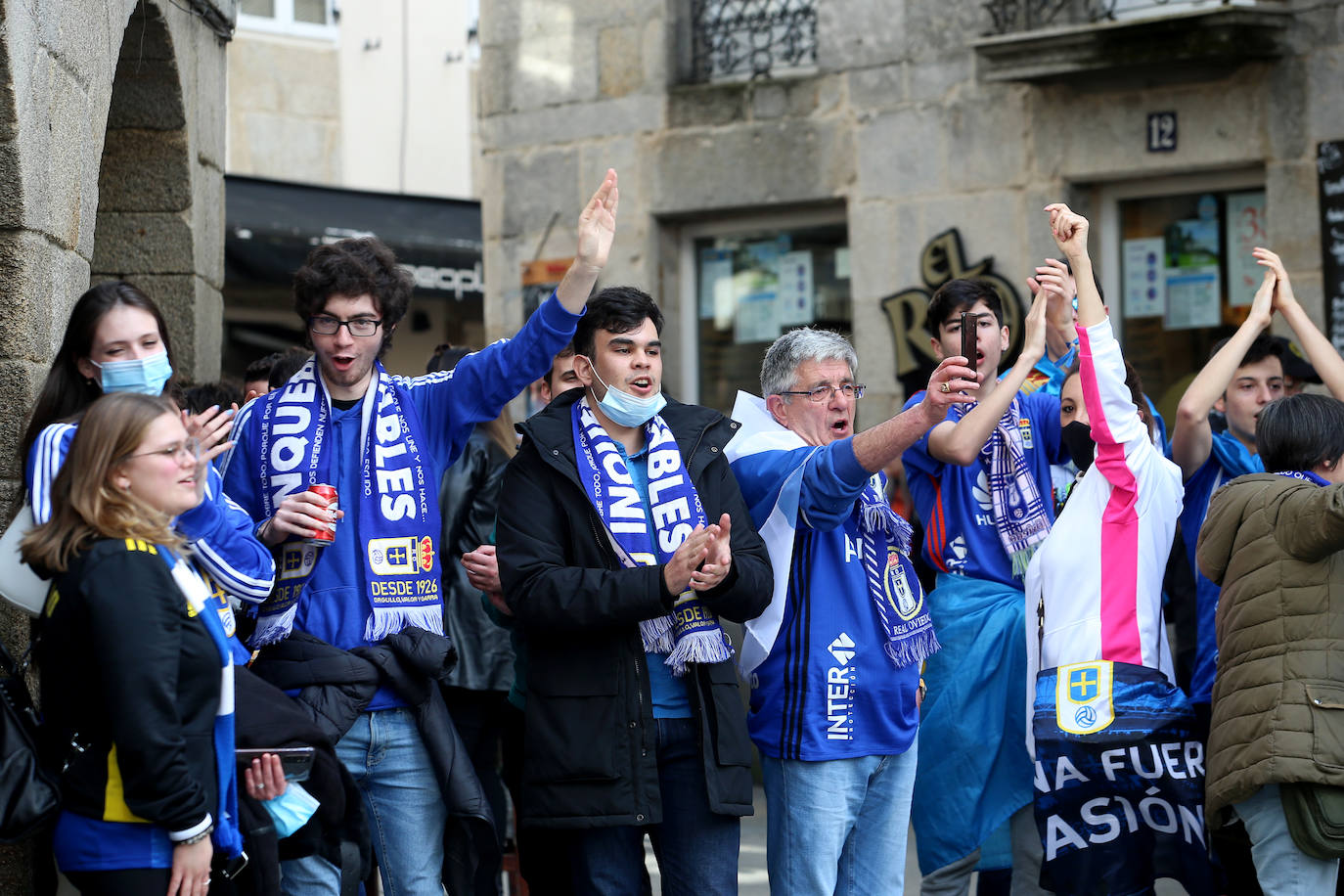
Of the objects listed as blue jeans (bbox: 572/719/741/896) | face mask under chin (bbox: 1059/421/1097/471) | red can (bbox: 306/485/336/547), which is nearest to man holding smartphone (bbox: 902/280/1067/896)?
face mask under chin (bbox: 1059/421/1097/471)

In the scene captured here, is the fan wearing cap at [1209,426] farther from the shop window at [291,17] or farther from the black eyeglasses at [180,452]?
the shop window at [291,17]

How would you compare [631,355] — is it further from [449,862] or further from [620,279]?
[620,279]

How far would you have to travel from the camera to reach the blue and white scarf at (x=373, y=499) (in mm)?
3904

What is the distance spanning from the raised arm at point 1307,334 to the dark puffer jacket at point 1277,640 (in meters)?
0.74

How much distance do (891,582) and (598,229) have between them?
1.23 metres

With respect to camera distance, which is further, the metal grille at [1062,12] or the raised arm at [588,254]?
the metal grille at [1062,12]

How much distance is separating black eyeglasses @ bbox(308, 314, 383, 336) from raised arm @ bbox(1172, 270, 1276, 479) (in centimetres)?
230

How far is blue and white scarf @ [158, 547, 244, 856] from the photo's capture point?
133 inches

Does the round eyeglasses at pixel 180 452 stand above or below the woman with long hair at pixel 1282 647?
above

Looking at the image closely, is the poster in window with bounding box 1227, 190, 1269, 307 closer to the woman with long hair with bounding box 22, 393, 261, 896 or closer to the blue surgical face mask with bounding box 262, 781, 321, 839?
the blue surgical face mask with bounding box 262, 781, 321, 839

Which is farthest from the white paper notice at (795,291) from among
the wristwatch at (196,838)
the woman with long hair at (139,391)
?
the wristwatch at (196,838)

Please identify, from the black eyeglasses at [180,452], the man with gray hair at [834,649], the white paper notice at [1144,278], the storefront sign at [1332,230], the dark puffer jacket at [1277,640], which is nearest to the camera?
the black eyeglasses at [180,452]

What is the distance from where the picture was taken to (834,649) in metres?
4.27

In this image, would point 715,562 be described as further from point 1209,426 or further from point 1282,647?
point 1209,426
